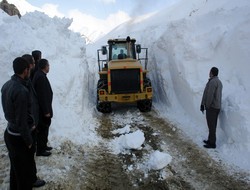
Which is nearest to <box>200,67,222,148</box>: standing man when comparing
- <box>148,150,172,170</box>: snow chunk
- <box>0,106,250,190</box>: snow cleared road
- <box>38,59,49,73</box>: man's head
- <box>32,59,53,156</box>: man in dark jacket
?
<box>0,106,250,190</box>: snow cleared road

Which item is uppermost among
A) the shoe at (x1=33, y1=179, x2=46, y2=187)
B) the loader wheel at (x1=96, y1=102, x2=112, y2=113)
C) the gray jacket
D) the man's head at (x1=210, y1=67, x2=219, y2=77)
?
the man's head at (x1=210, y1=67, x2=219, y2=77)

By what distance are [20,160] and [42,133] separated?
215cm

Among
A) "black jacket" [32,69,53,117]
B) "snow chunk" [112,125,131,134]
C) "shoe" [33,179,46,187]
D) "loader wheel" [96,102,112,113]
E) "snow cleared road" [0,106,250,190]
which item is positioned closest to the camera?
"shoe" [33,179,46,187]

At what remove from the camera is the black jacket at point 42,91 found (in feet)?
21.0

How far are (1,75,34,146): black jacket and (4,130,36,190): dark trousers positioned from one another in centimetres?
15

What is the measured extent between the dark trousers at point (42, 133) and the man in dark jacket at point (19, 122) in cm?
183

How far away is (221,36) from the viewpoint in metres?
11.6

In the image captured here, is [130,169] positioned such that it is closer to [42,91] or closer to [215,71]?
[42,91]

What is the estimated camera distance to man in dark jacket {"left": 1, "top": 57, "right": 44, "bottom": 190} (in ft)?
14.5

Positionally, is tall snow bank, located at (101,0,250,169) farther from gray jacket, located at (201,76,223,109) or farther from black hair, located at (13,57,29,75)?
black hair, located at (13,57,29,75)

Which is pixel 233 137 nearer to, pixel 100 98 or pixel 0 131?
pixel 100 98

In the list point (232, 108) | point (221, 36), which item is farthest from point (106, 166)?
point (221, 36)

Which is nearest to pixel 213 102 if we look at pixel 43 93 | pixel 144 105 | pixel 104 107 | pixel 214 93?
pixel 214 93

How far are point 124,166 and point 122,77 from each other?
5.28m
